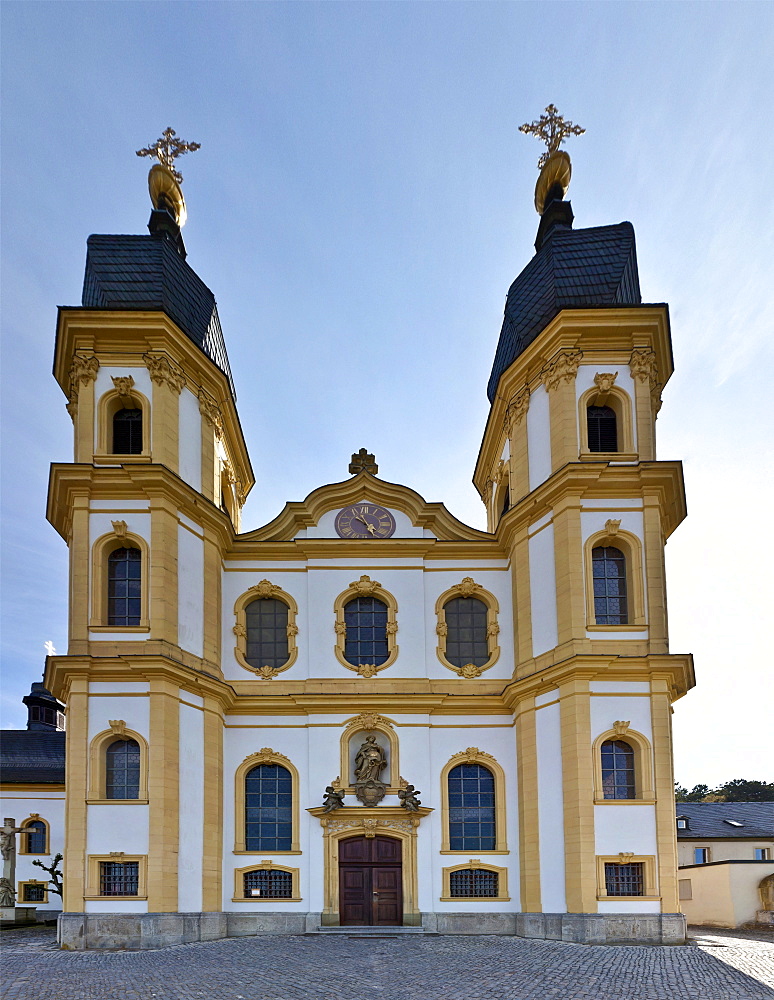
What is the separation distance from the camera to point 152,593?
2378 centimetres

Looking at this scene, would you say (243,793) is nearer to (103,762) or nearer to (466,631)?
(103,762)

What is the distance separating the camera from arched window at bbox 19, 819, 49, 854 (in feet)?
131

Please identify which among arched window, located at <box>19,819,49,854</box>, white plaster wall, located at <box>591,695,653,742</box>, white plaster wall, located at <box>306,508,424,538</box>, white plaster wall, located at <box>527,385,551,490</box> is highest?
white plaster wall, located at <box>527,385,551,490</box>

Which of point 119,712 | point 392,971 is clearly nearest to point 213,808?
point 119,712

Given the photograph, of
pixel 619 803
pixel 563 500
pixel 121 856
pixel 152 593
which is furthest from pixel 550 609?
pixel 121 856

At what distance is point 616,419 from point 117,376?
12055 mm

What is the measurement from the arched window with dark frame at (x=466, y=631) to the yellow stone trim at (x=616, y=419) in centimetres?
519

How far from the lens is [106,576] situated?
79.9 ft

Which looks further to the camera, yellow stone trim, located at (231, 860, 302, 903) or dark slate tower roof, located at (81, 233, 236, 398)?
dark slate tower roof, located at (81, 233, 236, 398)

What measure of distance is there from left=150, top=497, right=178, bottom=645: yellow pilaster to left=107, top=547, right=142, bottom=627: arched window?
0.55 meters

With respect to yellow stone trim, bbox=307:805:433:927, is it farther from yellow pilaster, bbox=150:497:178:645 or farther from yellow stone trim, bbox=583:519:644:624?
yellow stone trim, bbox=583:519:644:624

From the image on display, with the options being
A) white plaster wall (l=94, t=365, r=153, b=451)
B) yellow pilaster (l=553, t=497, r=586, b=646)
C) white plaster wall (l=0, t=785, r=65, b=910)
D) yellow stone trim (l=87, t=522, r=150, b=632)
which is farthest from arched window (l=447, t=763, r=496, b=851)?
white plaster wall (l=0, t=785, r=65, b=910)

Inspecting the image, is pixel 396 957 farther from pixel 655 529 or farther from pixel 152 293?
pixel 152 293

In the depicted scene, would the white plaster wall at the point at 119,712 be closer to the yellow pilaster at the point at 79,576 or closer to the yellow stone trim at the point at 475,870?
the yellow pilaster at the point at 79,576
